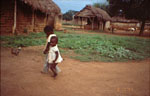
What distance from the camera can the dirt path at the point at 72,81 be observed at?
3.16m

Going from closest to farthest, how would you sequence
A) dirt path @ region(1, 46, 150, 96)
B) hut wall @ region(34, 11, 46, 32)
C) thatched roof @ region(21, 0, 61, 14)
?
dirt path @ region(1, 46, 150, 96)
thatched roof @ region(21, 0, 61, 14)
hut wall @ region(34, 11, 46, 32)

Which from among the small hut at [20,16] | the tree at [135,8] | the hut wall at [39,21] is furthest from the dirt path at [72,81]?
the tree at [135,8]

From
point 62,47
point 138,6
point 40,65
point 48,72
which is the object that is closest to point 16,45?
point 62,47

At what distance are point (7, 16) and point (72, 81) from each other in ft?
29.9

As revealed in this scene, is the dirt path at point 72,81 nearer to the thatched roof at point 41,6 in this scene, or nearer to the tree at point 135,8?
the thatched roof at point 41,6

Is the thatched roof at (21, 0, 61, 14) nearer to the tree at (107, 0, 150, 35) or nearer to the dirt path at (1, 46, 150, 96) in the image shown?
the dirt path at (1, 46, 150, 96)

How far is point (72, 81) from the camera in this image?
149 inches

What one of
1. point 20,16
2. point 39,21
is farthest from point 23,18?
point 39,21

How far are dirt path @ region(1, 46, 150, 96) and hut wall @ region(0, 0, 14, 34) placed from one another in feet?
22.2

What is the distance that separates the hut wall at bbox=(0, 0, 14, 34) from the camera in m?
11.0

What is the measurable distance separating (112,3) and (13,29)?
53.4 ft

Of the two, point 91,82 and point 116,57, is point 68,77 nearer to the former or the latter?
point 91,82

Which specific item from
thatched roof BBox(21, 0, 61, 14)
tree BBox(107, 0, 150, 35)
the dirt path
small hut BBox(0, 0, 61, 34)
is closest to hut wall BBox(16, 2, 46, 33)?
small hut BBox(0, 0, 61, 34)

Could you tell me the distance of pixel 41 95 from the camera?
2959 mm
